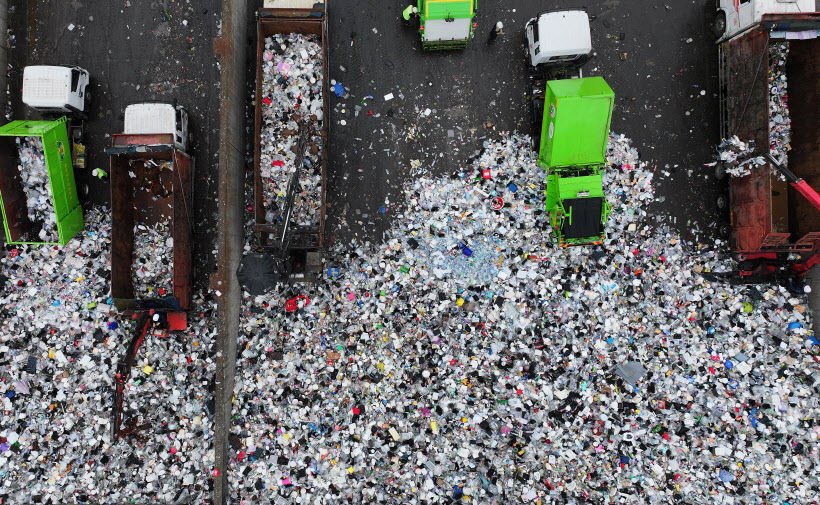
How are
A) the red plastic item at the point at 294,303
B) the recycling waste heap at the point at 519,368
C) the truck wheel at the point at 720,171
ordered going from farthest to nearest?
1. the truck wheel at the point at 720,171
2. the red plastic item at the point at 294,303
3. the recycling waste heap at the point at 519,368

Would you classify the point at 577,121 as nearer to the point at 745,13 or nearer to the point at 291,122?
the point at 745,13

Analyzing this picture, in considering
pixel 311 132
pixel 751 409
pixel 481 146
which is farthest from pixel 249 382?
pixel 751 409

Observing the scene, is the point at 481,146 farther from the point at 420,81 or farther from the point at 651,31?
the point at 651,31

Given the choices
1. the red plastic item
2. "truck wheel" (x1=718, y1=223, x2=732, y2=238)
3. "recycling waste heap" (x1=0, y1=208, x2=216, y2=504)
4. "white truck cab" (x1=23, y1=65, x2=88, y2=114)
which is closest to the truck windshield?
"white truck cab" (x1=23, y1=65, x2=88, y2=114)

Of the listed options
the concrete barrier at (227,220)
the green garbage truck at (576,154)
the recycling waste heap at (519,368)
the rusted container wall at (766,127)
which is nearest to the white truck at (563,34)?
the green garbage truck at (576,154)

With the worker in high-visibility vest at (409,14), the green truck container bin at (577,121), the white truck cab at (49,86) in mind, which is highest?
the worker in high-visibility vest at (409,14)

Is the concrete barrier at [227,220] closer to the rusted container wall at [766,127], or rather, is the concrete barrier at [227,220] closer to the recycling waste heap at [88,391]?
the recycling waste heap at [88,391]
